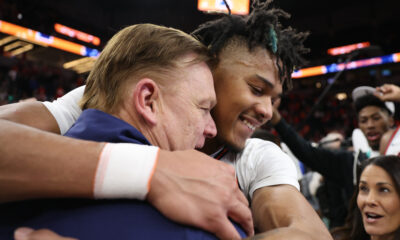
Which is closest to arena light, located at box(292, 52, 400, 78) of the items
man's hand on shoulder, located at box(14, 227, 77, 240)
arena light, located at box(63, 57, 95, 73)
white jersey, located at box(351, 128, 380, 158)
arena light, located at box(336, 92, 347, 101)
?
arena light, located at box(336, 92, 347, 101)

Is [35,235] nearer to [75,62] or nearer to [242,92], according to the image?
[242,92]

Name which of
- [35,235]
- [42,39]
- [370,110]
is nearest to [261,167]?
[35,235]

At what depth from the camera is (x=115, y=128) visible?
769mm

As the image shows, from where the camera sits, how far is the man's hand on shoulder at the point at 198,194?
69 centimetres

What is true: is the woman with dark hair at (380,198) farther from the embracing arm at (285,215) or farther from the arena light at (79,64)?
the arena light at (79,64)

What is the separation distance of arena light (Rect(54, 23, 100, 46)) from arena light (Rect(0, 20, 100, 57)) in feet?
1.67

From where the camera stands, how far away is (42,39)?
462 inches

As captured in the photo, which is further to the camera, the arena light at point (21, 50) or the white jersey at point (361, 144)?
the arena light at point (21, 50)

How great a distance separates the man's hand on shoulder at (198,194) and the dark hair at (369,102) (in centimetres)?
312

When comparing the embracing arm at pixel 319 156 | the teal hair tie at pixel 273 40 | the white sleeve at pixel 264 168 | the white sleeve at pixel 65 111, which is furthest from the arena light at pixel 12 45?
the white sleeve at pixel 264 168

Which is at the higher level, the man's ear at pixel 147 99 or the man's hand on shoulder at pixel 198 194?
the man's ear at pixel 147 99

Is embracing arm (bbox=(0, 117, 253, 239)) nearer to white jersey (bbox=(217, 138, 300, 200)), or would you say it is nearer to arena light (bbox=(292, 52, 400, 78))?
white jersey (bbox=(217, 138, 300, 200))

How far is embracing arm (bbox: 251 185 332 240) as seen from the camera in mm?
949

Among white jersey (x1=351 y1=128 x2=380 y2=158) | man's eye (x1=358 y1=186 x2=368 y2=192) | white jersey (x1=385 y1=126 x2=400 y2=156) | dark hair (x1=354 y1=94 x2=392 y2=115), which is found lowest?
white jersey (x1=351 y1=128 x2=380 y2=158)
